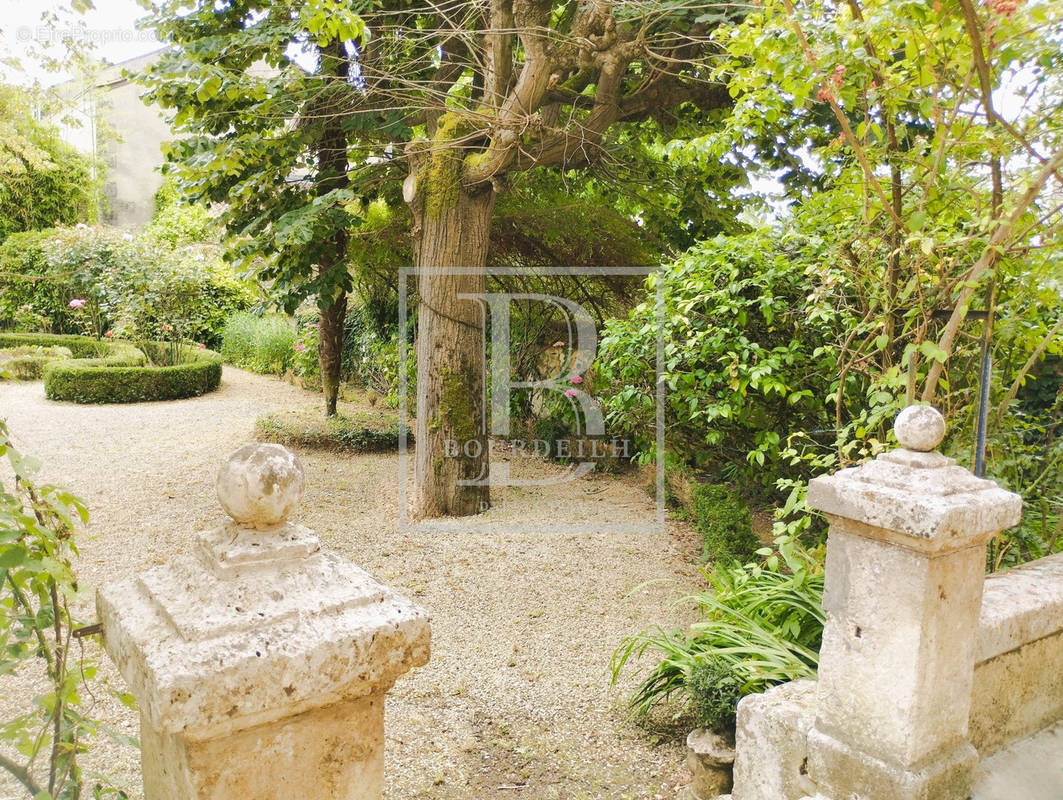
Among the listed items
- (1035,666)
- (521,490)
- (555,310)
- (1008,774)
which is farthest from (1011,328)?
(555,310)

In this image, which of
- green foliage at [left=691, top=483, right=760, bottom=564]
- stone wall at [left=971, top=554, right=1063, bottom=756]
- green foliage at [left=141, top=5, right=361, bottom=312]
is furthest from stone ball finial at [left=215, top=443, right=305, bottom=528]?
green foliage at [left=141, top=5, right=361, bottom=312]

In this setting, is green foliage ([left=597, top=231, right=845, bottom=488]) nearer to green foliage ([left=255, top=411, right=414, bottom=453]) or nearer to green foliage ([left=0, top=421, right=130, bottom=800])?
green foliage ([left=0, top=421, right=130, bottom=800])

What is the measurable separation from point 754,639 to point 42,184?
20889mm

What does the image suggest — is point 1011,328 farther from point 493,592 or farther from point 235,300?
point 235,300

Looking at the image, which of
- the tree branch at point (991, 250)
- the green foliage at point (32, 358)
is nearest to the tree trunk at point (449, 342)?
the tree branch at point (991, 250)

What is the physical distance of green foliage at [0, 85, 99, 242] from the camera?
16.7 metres

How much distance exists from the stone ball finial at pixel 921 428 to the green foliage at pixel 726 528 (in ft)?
8.53

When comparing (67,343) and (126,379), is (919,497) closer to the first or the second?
(126,379)

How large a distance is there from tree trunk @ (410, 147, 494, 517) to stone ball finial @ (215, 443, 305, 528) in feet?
16.7

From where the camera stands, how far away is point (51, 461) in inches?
297

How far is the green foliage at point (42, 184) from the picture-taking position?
16.7 meters

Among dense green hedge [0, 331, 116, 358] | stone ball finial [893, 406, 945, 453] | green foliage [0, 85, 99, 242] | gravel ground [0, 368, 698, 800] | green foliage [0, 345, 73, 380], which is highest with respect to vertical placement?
green foliage [0, 85, 99, 242]

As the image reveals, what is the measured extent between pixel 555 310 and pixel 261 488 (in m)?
8.07

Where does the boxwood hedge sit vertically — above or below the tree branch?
below
